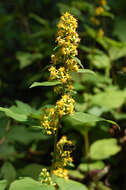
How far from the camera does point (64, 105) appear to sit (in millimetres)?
1240

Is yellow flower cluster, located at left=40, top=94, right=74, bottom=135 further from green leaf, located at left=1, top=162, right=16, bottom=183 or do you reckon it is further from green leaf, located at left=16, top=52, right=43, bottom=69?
green leaf, located at left=16, top=52, right=43, bottom=69

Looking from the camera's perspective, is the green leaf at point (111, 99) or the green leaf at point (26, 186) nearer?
the green leaf at point (26, 186)

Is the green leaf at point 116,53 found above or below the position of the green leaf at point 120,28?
below

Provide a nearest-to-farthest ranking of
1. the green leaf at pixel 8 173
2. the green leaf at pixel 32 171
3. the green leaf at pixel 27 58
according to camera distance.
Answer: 1. the green leaf at pixel 8 173
2. the green leaf at pixel 32 171
3. the green leaf at pixel 27 58

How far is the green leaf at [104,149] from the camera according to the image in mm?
2521

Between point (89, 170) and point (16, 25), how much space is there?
3.27 m

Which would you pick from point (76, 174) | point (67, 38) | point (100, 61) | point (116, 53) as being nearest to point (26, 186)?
point (67, 38)

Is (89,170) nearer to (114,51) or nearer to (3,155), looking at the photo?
(3,155)

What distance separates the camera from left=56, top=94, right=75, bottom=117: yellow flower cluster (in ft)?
4.00

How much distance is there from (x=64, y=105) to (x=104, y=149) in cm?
142

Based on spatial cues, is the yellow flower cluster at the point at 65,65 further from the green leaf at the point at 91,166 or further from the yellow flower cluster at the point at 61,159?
the green leaf at the point at 91,166

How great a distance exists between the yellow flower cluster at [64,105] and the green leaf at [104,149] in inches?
54.5

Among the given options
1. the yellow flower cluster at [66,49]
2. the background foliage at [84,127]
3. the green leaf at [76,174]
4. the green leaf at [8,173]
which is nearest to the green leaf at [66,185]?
the background foliage at [84,127]

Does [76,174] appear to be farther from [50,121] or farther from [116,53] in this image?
[116,53]
